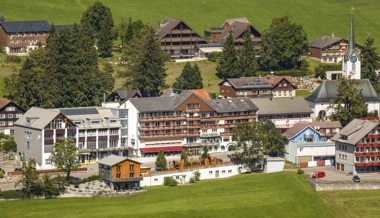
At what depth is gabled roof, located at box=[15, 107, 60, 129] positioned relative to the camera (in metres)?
186

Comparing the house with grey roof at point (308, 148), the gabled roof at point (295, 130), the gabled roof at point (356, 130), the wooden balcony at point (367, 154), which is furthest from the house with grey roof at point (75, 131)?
the wooden balcony at point (367, 154)

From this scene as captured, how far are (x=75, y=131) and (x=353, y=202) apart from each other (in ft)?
134

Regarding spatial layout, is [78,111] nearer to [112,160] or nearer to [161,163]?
[161,163]

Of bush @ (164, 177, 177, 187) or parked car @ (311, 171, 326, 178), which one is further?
parked car @ (311, 171, 326, 178)

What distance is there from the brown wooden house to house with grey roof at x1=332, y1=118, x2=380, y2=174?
28.9 metres

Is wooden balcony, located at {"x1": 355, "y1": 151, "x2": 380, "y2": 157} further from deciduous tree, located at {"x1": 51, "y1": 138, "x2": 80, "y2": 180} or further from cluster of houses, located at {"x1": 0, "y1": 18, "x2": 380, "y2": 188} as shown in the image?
deciduous tree, located at {"x1": 51, "y1": 138, "x2": 80, "y2": 180}

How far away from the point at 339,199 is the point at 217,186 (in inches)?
634

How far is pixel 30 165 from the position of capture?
173 m

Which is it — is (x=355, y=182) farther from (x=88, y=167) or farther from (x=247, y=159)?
(x=88, y=167)

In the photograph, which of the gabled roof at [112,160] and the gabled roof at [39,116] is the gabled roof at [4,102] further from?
the gabled roof at [112,160]

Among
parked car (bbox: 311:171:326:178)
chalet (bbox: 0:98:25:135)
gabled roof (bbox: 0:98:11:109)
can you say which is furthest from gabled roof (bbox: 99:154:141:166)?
gabled roof (bbox: 0:98:11:109)

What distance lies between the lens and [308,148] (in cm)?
19050

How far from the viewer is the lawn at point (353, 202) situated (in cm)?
16800

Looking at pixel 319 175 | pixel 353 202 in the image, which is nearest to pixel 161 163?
pixel 319 175
